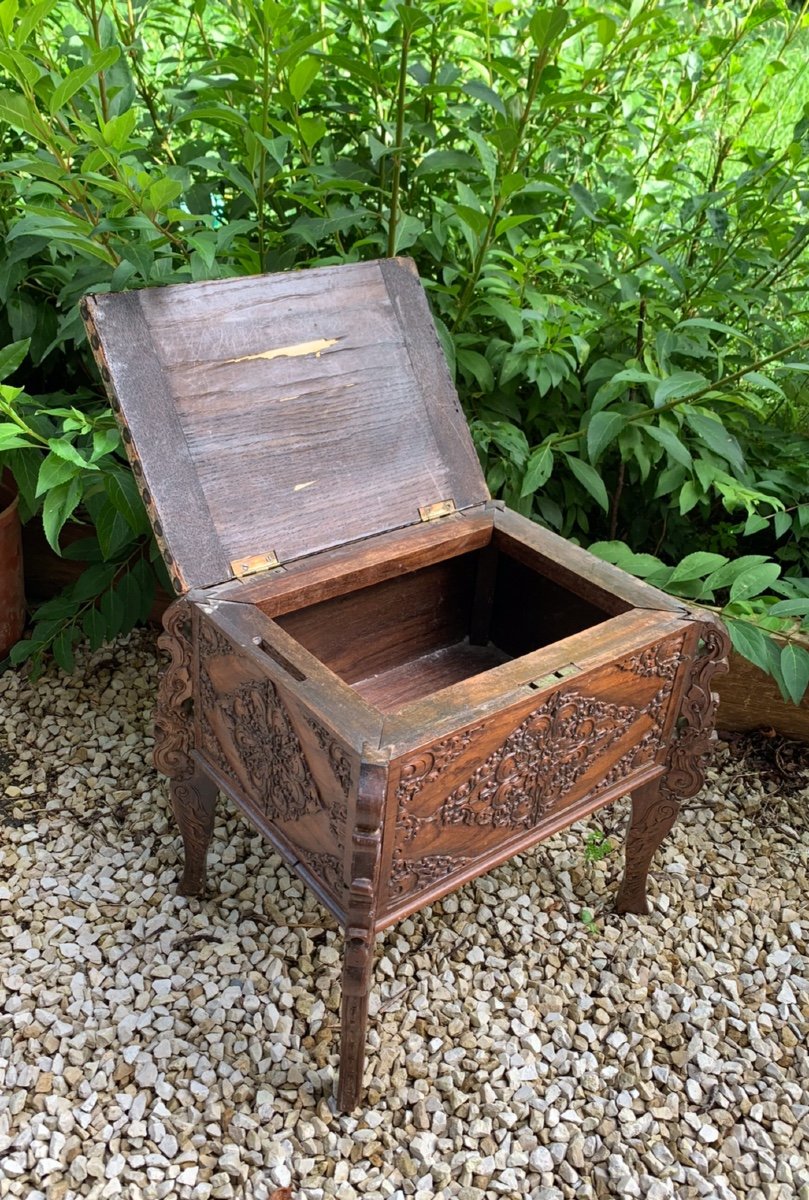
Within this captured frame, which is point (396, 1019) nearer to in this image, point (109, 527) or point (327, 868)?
point (327, 868)

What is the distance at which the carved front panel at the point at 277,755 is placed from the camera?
4.87 ft

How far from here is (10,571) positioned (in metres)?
2.58

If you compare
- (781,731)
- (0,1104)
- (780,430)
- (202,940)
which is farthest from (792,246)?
(0,1104)

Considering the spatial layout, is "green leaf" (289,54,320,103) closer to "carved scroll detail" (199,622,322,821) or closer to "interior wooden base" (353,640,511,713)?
"carved scroll detail" (199,622,322,821)

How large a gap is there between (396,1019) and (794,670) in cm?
103

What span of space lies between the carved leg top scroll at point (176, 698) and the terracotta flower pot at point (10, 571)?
3.04ft

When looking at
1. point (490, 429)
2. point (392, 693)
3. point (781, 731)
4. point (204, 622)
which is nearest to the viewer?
point (204, 622)

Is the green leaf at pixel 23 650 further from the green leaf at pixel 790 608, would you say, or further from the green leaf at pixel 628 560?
the green leaf at pixel 790 608

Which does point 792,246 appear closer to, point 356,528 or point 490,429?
point 490,429

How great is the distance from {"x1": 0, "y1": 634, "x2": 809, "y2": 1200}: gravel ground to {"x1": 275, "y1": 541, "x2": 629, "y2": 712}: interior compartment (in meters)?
0.50

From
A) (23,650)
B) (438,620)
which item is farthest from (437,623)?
(23,650)

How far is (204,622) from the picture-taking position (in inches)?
64.7

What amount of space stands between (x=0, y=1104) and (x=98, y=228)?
1502 mm

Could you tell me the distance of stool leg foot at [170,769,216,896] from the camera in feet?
6.32
